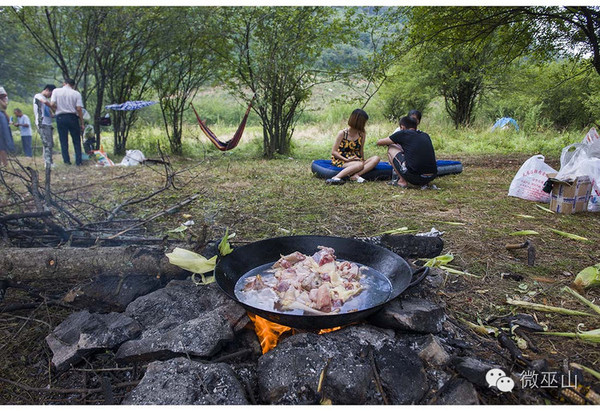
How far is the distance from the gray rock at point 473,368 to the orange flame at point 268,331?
60 cm

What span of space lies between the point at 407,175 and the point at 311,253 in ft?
11.8

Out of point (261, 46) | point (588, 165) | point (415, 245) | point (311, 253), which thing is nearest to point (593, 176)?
point (588, 165)

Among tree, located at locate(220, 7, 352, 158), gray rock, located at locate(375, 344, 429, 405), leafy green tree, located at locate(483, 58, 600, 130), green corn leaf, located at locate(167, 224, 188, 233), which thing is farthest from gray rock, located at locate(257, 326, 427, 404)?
leafy green tree, located at locate(483, 58, 600, 130)

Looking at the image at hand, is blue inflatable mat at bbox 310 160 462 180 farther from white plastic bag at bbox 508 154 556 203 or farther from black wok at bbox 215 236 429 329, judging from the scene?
black wok at bbox 215 236 429 329

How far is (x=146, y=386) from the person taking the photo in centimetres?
156

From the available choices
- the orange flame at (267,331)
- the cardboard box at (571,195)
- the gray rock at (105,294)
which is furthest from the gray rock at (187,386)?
the cardboard box at (571,195)

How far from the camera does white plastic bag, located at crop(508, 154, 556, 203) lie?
4.93 meters

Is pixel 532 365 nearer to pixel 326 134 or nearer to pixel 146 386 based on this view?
pixel 146 386

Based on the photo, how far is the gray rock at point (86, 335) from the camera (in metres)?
1.88

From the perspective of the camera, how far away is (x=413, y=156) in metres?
5.64

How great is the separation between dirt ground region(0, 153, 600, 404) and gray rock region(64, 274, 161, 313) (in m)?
0.15

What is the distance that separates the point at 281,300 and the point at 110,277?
49.2 inches

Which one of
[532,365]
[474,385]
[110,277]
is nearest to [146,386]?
[110,277]

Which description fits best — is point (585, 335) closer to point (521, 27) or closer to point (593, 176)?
point (593, 176)
